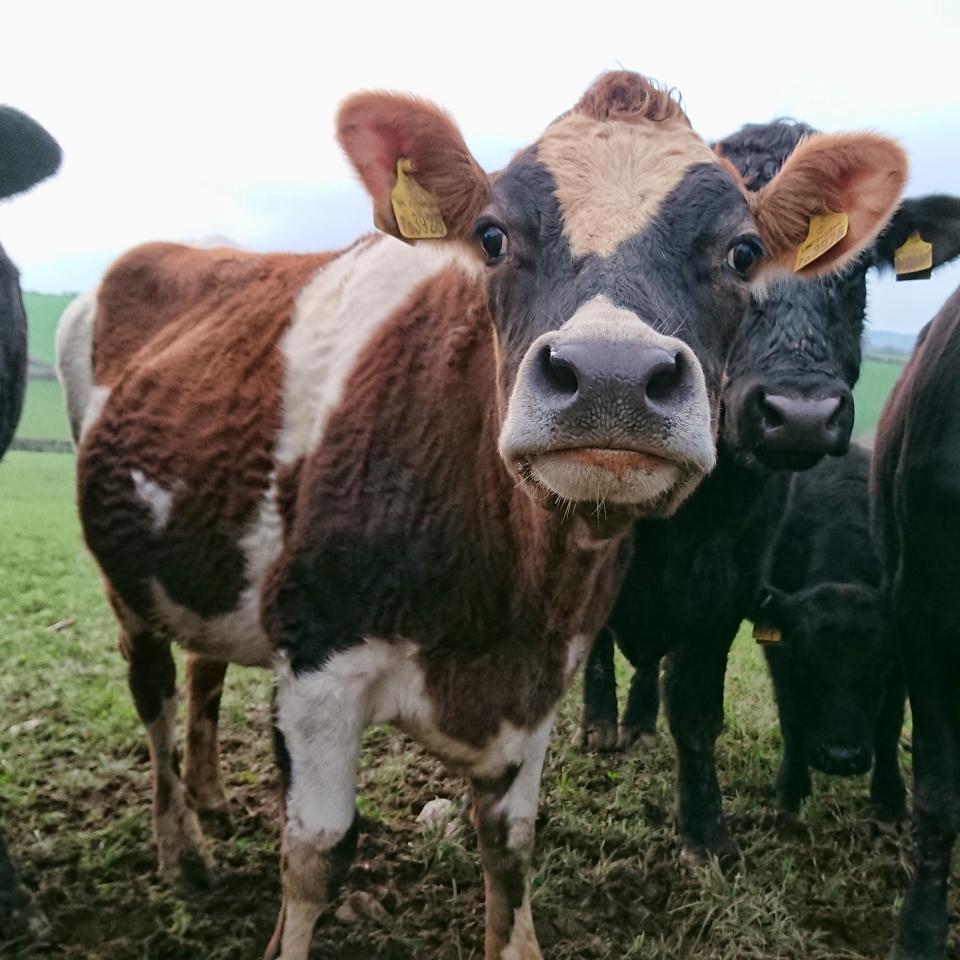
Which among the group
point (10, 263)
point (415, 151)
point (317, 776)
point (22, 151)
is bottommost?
point (317, 776)

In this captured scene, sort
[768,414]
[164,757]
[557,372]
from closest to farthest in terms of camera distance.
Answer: [557,372] → [768,414] → [164,757]

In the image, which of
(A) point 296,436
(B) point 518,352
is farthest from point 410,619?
(B) point 518,352

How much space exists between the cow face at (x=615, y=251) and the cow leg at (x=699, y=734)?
6.37 feet

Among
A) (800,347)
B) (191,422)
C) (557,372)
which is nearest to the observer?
(557,372)

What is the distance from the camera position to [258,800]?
4.11 meters

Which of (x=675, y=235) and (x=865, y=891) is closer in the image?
(x=675, y=235)

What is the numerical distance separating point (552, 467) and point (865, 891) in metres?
2.81

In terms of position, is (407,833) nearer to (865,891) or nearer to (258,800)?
(258,800)

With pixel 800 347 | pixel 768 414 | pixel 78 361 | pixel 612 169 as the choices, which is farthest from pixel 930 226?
pixel 78 361

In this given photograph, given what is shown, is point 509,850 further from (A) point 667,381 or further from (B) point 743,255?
(B) point 743,255

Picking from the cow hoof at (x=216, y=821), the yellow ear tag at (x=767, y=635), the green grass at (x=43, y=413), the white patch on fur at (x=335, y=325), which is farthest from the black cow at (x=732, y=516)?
the green grass at (x=43, y=413)

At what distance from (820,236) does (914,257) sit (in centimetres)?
148

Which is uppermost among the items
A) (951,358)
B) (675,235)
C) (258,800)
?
(675,235)

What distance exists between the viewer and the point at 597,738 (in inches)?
191
